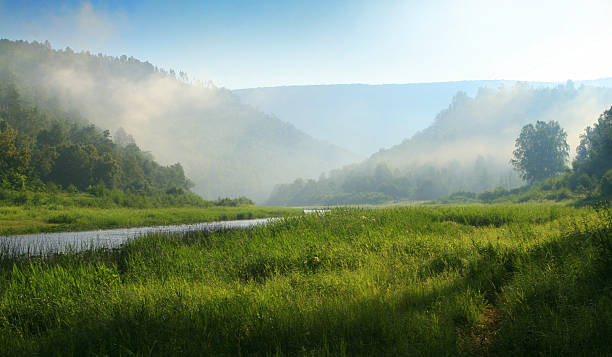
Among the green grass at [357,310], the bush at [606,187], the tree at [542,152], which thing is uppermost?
the tree at [542,152]

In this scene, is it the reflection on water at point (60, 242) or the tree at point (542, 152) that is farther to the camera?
the tree at point (542, 152)

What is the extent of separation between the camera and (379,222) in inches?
943

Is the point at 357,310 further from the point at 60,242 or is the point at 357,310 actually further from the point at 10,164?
the point at 10,164

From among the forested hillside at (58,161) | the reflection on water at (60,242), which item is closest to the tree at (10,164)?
the forested hillside at (58,161)

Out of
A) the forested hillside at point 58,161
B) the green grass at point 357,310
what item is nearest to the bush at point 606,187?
the green grass at point 357,310

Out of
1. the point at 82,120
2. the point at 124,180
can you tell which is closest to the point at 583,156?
the point at 124,180

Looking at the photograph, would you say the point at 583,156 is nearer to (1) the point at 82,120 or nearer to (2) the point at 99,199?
(2) the point at 99,199

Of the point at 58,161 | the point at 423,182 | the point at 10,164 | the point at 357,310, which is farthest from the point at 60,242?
the point at 423,182

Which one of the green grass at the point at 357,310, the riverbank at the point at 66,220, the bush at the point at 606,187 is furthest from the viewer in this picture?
the bush at the point at 606,187

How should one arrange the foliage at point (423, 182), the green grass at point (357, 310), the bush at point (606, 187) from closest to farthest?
1. the green grass at point (357, 310)
2. the bush at point (606, 187)
3. the foliage at point (423, 182)

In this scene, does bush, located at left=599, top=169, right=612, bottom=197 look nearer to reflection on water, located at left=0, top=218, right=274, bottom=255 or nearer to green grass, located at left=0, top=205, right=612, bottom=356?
reflection on water, located at left=0, top=218, right=274, bottom=255

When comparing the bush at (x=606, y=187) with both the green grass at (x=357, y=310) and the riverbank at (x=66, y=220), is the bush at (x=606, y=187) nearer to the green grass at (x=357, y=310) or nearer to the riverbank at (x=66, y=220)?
the green grass at (x=357, y=310)

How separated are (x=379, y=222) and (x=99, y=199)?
54932 millimetres

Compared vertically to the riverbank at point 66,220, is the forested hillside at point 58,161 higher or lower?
higher
